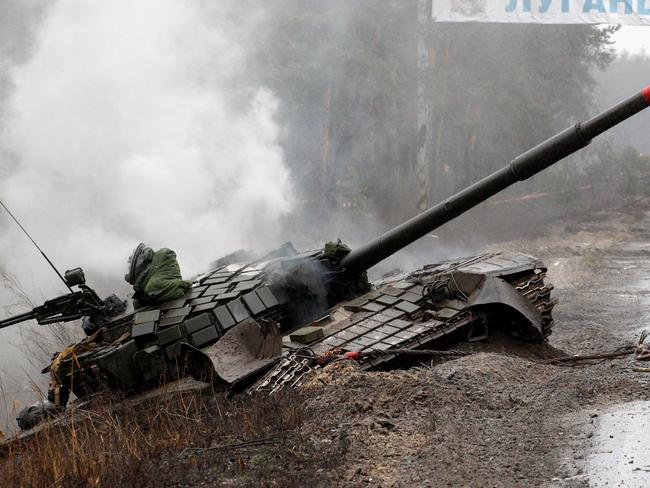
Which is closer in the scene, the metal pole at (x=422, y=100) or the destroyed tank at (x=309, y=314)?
the destroyed tank at (x=309, y=314)

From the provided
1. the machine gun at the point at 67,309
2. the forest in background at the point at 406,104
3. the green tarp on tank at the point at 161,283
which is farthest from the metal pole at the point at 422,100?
the machine gun at the point at 67,309

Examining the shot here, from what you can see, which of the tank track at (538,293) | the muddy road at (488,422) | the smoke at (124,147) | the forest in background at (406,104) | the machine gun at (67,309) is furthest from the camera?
the forest in background at (406,104)

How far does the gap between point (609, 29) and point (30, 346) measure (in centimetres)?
2099

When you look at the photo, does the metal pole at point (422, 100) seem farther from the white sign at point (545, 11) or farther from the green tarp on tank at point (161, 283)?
the green tarp on tank at point (161, 283)

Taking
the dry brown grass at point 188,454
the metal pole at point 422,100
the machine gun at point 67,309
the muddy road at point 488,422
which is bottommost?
the muddy road at point 488,422

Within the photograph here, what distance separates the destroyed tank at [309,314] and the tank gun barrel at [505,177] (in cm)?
1

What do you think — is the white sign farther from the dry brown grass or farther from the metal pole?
the dry brown grass

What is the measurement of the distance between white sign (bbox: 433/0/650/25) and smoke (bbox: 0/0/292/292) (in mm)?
5327

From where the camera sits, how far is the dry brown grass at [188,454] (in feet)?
18.1

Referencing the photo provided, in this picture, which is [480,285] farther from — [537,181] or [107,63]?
[537,181]

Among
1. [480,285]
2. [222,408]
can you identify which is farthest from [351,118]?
[222,408]

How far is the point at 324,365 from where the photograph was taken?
25.8ft

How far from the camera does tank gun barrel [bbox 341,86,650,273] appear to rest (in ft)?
24.6

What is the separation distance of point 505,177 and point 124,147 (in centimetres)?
989
